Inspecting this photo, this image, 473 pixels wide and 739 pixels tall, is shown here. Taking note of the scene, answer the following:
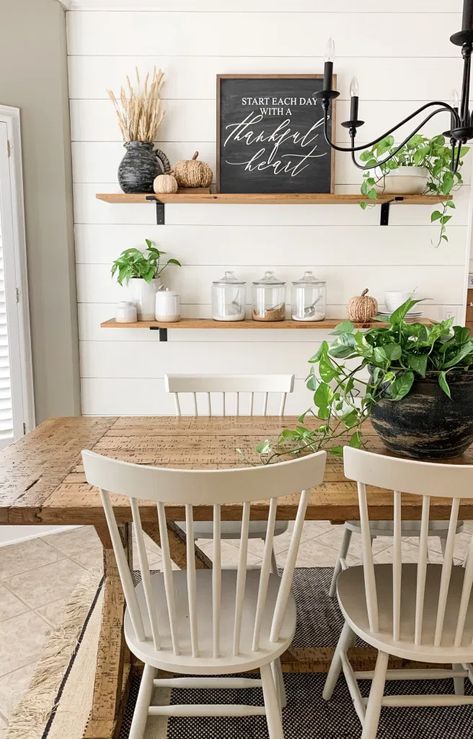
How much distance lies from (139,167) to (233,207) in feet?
1.71

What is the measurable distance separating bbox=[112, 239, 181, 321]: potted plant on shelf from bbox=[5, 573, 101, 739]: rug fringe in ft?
4.58

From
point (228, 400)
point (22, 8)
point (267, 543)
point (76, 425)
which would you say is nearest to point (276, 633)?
point (267, 543)

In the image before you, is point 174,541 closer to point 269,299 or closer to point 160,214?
point 269,299

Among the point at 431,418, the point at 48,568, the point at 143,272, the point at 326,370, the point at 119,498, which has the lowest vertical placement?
the point at 48,568

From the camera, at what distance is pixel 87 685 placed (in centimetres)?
200

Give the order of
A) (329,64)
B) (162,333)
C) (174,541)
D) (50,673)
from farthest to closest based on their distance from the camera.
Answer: (162,333)
(50,673)
(174,541)
(329,64)

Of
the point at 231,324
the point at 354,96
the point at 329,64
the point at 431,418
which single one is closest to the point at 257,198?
the point at 231,324

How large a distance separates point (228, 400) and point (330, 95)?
6.14 feet

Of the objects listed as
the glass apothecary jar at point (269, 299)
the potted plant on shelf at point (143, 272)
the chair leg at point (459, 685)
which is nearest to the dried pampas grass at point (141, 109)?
the potted plant on shelf at point (143, 272)

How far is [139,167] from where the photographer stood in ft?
9.60

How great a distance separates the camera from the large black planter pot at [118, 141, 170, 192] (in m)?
2.92

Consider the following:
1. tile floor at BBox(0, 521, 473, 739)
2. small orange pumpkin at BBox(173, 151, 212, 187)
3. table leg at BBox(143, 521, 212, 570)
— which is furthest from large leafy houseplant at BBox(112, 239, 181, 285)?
table leg at BBox(143, 521, 212, 570)

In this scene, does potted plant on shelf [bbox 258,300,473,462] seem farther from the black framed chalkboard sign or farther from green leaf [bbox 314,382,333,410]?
the black framed chalkboard sign

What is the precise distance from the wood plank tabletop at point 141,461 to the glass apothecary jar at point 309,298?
0.93 m
